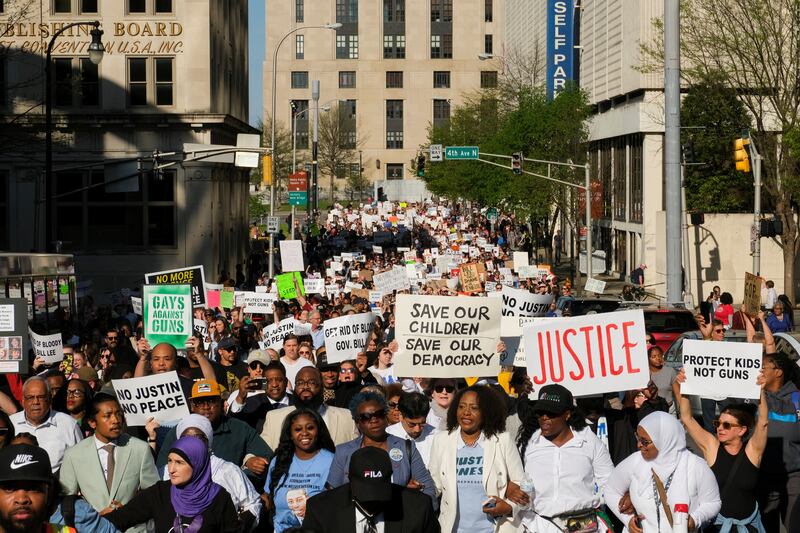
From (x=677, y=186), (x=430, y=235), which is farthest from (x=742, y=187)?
(x=677, y=186)

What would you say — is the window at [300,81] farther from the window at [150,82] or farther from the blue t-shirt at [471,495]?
the blue t-shirt at [471,495]

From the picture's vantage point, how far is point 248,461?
379 inches

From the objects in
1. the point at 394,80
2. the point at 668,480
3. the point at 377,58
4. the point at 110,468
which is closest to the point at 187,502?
the point at 110,468

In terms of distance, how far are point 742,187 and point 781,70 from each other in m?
11.5

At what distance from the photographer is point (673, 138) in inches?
969

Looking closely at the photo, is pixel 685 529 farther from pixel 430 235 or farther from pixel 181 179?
pixel 430 235

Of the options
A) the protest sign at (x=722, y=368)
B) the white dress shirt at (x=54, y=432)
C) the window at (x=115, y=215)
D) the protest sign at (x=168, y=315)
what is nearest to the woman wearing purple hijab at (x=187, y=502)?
the white dress shirt at (x=54, y=432)

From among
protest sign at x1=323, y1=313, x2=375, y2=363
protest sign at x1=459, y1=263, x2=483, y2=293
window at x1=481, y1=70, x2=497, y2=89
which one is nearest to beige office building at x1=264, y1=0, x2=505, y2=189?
window at x1=481, y1=70, x2=497, y2=89

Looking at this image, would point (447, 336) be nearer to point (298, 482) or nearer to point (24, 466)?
point (298, 482)

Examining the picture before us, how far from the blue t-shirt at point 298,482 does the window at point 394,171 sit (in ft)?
488

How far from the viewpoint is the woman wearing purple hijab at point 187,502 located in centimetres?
772

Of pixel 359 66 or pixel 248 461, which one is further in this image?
pixel 359 66

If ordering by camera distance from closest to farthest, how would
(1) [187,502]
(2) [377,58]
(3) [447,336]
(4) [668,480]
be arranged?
Result: (1) [187,502] < (4) [668,480] < (3) [447,336] < (2) [377,58]

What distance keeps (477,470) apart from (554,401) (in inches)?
24.0
